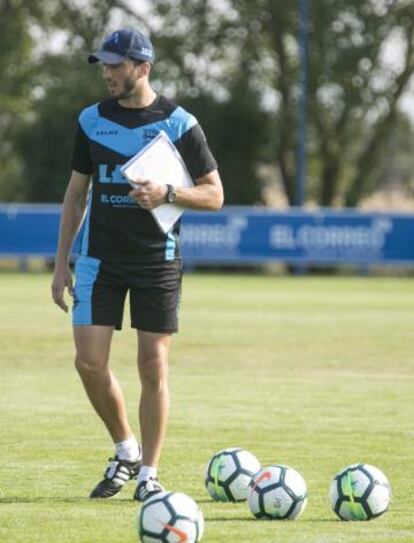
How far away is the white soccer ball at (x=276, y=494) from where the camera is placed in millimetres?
7895

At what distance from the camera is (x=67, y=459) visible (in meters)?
10.0

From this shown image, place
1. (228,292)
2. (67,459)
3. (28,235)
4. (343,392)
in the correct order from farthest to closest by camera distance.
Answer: (28,235), (228,292), (343,392), (67,459)

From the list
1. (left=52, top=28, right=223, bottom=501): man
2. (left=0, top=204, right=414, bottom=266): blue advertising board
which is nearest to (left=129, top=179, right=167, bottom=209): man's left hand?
(left=52, top=28, right=223, bottom=501): man

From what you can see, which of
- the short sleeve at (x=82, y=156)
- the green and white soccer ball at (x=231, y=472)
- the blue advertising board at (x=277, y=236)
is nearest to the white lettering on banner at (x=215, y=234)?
the blue advertising board at (x=277, y=236)

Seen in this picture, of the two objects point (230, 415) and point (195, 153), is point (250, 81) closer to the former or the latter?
point (230, 415)

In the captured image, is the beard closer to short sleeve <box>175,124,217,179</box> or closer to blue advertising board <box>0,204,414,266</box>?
short sleeve <box>175,124,217,179</box>

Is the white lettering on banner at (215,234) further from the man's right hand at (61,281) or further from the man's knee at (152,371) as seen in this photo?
the man's knee at (152,371)

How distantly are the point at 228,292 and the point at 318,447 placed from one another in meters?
19.5

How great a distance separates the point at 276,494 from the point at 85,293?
1.52m

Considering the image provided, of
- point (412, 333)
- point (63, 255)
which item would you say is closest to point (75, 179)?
point (63, 255)

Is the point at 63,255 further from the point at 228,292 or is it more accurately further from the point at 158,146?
the point at 228,292

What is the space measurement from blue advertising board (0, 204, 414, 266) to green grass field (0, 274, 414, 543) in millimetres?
11022

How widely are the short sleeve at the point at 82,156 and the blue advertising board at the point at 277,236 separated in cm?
2703

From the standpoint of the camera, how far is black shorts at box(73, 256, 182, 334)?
8.58 metres
